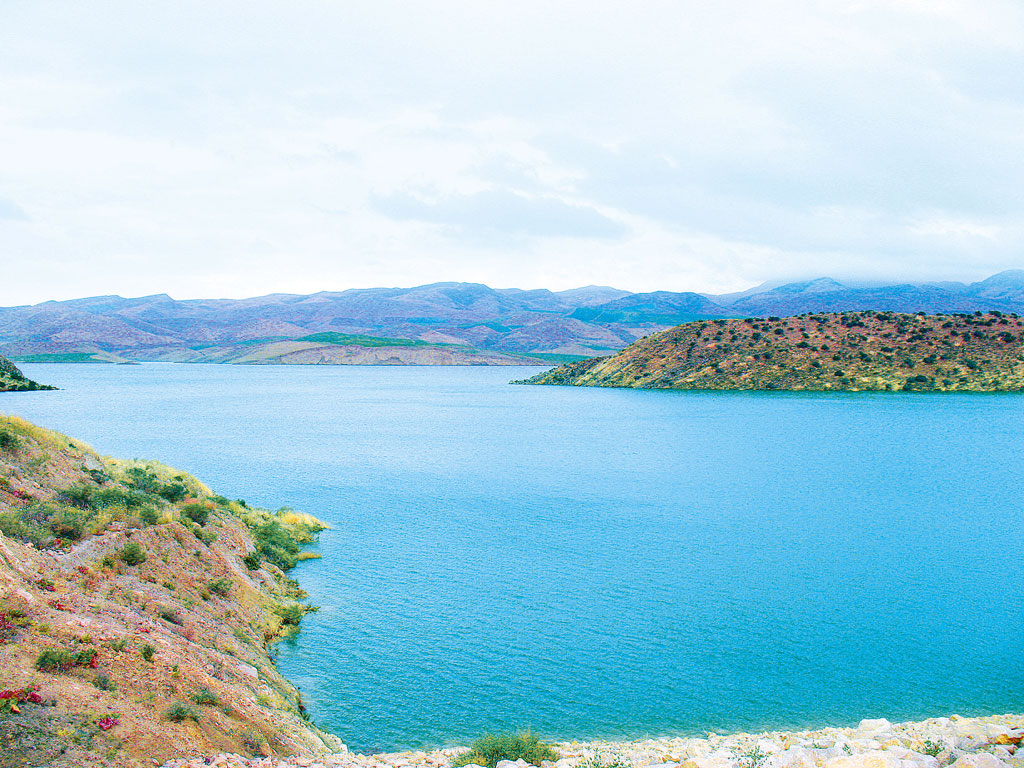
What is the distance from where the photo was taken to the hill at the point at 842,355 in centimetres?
10881

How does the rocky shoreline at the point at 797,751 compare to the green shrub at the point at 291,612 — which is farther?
the green shrub at the point at 291,612

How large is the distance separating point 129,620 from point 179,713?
4.40 meters

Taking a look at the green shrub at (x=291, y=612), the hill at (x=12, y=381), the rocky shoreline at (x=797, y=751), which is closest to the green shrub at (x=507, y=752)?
the rocky shoreline at (x=797, y=751)

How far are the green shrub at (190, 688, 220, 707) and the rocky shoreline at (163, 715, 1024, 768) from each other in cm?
186

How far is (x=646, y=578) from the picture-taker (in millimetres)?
27250

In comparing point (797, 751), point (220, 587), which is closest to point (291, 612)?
point (220, 587)

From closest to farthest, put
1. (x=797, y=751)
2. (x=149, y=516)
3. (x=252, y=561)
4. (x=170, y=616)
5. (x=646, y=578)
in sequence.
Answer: (x=797, y=751), (x=170, y=616), (x=149, y=516), (x=252, y=561), (x=646, y=578)

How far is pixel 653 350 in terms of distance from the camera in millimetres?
147750

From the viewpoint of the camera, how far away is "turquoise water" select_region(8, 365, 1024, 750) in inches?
722

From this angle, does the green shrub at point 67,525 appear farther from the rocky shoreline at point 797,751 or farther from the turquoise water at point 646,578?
the rocky shoreline at point 797,751

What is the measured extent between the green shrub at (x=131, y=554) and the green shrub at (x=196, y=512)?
5.76 meters

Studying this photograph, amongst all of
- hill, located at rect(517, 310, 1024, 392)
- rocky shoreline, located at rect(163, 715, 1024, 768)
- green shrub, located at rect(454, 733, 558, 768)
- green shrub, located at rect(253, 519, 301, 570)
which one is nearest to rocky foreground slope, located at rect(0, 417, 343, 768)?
green shrub, located at rect(253, 519, 301, 570)

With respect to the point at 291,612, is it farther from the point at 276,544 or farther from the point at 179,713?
the point at 179,713

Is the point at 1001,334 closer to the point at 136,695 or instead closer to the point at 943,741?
the point at 943,741
